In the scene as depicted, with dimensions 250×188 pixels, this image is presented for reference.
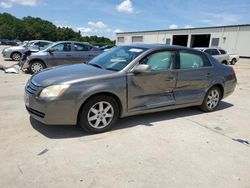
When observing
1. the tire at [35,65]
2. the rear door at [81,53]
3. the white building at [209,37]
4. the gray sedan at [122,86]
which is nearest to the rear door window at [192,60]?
the gray sedan at [122,86]

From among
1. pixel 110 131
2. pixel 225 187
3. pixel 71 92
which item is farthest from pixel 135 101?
pixel 225 187

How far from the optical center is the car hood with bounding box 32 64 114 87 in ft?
12.6

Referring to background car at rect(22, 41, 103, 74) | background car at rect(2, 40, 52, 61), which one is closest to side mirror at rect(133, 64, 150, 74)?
background car at rect(22, 41, 103, 74)

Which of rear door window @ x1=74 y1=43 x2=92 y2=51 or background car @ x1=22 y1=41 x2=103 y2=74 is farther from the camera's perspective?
rear door window @ x1=74 y1=43 x2=92 y2=51

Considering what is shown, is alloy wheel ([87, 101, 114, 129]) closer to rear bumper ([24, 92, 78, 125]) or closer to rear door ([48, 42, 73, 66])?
rear bumper ([24, 92, 78, 125])

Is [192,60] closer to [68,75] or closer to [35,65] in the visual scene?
[68,75]

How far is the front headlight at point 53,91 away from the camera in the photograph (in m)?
3.68

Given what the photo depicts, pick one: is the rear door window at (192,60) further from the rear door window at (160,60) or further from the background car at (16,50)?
the background car at (16,50)

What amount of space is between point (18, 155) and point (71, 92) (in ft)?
3.77

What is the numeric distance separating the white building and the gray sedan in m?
31.1

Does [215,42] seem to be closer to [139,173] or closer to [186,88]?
[186,88]

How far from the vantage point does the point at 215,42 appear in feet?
121

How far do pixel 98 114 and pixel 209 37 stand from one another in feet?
133

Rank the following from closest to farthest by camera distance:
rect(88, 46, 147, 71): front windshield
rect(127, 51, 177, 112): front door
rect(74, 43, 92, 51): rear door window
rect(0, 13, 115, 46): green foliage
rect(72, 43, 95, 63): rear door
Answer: rect(127, 51, 177, 112): front door → rect(88, 46, 147, 71): front windshield → rect(72, 43, 95, 63): rear door → rect(74, 43, 92, 51): rear door window → rect(0, 13, 115, 46): green foliage
